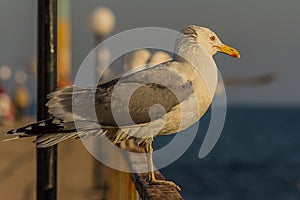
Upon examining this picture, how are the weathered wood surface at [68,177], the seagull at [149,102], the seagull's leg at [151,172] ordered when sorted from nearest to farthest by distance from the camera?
the seagull at [149,102]
the seagull's leg at [151,172]
the weathered wood surface at [68,177]

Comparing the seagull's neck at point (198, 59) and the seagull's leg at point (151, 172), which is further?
the seagull's leg at point (151, 172)

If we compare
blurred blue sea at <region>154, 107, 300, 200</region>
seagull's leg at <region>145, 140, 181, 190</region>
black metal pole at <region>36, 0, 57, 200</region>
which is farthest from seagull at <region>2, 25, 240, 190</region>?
blurred blue sea at <region>154, 107, 300, 200</region>

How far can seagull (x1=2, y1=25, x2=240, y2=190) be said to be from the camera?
4.05 meters

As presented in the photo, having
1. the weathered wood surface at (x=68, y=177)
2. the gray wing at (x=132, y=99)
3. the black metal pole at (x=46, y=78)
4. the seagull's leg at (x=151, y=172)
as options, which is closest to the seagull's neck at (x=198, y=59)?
the gray wing at (x=132, y=99)

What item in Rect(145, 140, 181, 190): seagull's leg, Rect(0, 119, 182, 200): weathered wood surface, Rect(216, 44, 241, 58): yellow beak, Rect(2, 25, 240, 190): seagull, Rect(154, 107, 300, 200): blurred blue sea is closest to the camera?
Rect(2, 25, 240, 190): seagull

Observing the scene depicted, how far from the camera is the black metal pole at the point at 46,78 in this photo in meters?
4.45

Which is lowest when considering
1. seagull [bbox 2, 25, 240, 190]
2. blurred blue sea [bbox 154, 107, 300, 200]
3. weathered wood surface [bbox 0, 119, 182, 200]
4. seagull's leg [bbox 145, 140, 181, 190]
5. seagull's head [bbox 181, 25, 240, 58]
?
blurred blue sea [bbox 154, 107, 300, 200]

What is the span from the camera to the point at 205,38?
429cm

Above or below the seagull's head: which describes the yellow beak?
below

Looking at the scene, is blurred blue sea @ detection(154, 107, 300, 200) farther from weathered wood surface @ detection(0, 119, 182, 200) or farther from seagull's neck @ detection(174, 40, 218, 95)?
weathered wood surface @ detection(0, 119, 182, 200)

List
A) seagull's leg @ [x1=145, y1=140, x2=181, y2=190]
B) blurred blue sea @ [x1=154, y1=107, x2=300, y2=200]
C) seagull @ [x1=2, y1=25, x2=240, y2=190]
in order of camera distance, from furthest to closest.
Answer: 1. blurred blue sea @ [x1=154, y1=107, x2=300, y2=200]
2. seagull's leg @ [x1=145, y1=140, x2=181, y2=190]
3. seagull @ [x1=2, y1=25, x2=240, y2=190]

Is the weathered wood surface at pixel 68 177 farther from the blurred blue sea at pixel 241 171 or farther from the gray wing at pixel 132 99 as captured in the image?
the blurred blue sea at pixel 241 171

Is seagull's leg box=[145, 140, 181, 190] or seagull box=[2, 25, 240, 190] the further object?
seagull's leg box=[145, 140, 181, 190]

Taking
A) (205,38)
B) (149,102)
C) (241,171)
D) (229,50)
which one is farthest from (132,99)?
(241,171)
